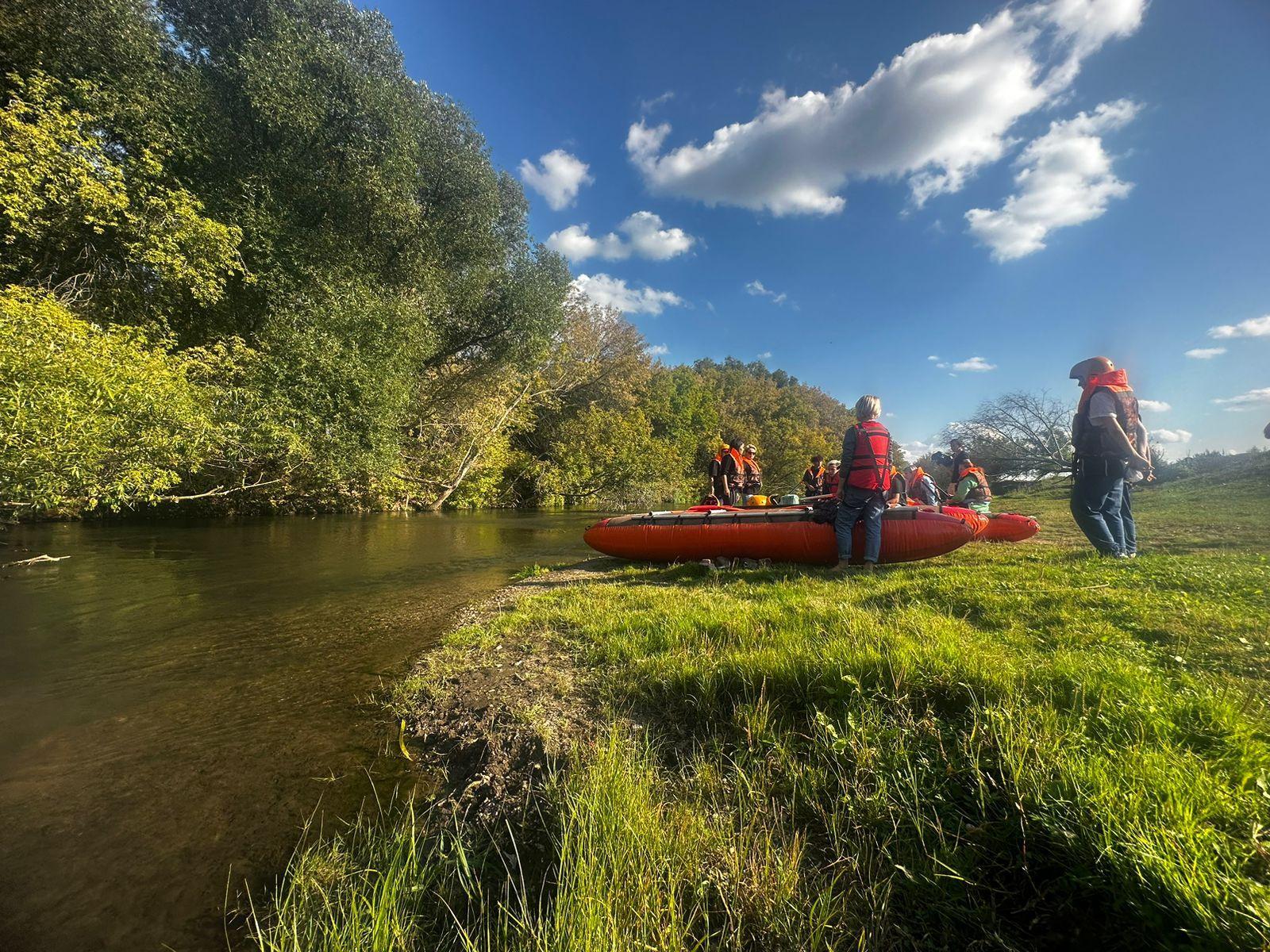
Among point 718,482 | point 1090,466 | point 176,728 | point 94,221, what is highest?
point 94,221

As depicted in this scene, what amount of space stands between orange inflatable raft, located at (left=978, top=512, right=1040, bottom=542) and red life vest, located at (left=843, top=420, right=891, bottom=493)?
15.1 ft

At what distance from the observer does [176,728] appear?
313 centimetres

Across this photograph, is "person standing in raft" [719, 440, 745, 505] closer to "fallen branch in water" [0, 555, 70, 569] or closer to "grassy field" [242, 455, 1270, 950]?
"grassy field" [242, 455, 1270, 950]

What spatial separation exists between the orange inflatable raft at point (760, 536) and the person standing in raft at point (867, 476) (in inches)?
15.6

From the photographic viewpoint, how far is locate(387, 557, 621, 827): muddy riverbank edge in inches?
94.7

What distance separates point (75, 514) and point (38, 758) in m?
19.0

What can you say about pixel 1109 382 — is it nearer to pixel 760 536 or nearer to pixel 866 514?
pixel 866 514

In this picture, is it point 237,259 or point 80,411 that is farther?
point 237,259

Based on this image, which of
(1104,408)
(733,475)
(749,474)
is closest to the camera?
(1104,408)

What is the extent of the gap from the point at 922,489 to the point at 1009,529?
185 cm

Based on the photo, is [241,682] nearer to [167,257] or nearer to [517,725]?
[517,725]

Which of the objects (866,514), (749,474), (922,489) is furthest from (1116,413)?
(749,474)

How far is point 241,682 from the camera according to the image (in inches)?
152

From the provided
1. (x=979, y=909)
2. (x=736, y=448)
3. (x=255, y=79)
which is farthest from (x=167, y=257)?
(x=979, y=909)
